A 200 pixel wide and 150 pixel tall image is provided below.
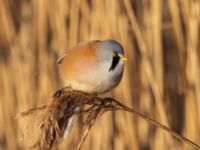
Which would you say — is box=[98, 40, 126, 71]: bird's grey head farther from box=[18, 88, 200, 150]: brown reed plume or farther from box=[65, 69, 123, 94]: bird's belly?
box=[18, 88, 200, 150]: brown reed plume

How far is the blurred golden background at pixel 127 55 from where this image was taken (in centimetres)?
183

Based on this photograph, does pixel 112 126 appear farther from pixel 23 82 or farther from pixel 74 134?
pixel 23 82

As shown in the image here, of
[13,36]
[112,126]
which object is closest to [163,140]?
[112,126]

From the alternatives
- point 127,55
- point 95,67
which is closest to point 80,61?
point 95,67

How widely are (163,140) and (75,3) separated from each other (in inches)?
26.1

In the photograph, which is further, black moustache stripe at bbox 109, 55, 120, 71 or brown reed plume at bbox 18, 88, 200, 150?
black moustache stripe at bbox 109, 55, 120, 71

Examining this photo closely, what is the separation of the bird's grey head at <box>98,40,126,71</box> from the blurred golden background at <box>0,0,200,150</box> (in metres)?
0.17

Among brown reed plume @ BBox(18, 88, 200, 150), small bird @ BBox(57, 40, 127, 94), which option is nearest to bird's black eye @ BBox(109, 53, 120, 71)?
small bird @ BBox(57, 40, 127, 94)

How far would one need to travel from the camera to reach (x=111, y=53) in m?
1.54

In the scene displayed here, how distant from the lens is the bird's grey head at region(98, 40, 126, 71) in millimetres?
1505

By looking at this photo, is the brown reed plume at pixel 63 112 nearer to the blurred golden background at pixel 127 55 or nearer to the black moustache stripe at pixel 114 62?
the black moustache stripe at pixel 114 62

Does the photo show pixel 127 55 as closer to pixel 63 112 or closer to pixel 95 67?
pixel 95 67

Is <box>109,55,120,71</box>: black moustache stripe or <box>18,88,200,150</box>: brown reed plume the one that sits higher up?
<box>109,55,120,71</box>: black moustache stripe

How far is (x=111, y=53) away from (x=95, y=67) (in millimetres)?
65
